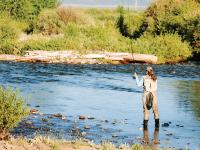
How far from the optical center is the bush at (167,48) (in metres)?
48.2

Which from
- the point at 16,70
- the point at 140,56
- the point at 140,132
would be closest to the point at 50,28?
the point at 140,56

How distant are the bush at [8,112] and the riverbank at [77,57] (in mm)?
30135

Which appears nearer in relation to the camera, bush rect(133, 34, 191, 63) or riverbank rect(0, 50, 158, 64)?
riverbank rect(0, 50, 158, 64)

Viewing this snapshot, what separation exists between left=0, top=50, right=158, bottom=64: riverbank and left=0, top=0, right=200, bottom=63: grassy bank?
Result: 43.1 inches

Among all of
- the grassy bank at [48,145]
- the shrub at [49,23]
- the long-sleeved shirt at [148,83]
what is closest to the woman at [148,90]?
the long-sleeved shirt at [148,83]

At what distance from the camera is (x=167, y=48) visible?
159 ft

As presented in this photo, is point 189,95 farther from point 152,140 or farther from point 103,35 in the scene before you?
point 103,35

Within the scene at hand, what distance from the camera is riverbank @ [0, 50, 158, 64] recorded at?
45281 mm

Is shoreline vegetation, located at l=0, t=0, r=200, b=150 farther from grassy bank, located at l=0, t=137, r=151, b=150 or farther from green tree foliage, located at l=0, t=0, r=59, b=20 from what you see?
grassy bank, located at l=0, t=137, r=151, b=150

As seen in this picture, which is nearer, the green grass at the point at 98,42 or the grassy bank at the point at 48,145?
the grassy bank at the point at 48,145

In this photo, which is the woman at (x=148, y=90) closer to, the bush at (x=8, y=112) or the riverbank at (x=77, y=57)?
→ the bush at (x=8, y=112)

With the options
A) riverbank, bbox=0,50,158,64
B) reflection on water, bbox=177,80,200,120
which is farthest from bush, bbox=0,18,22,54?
reflection on water, bbox=177,80,200,120

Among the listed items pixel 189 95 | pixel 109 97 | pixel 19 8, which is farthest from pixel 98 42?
pixel 19 8

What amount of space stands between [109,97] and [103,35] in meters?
25.8
